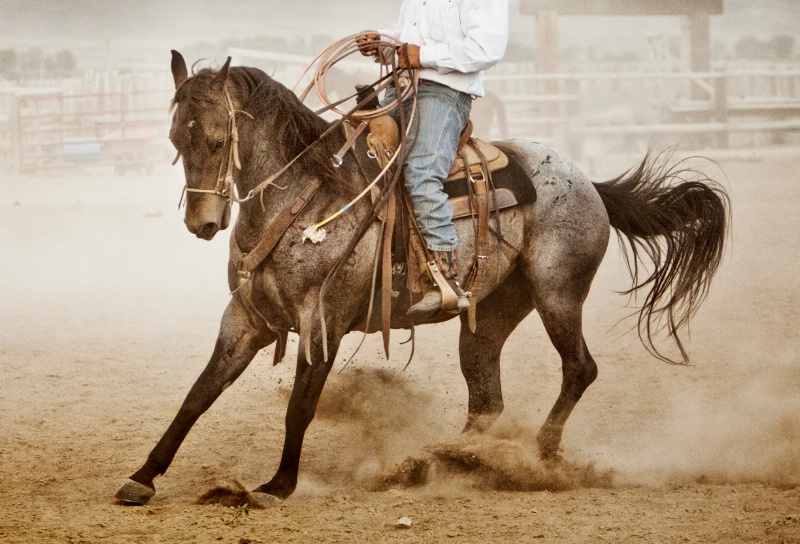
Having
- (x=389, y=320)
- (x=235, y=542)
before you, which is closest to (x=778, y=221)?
(x=389, y=320)

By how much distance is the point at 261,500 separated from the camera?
3723 mm

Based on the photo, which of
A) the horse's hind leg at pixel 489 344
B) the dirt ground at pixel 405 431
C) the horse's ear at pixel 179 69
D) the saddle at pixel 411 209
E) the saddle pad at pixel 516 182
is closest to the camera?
the dirt ground at pixel 405 431

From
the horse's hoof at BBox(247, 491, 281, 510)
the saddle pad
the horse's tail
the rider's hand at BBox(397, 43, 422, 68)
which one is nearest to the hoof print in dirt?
the horse's hoof at BBox(247, 491, 281, 510)

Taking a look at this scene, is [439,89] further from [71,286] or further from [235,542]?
[71,286]

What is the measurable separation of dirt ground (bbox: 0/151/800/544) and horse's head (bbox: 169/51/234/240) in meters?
1.04

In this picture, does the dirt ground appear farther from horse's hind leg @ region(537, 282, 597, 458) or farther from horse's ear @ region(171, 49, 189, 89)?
horse's ear @ region(171, 49, 189, 89)

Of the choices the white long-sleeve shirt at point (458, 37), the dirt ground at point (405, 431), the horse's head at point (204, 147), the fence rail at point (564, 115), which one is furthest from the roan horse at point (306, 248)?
the fence rail at point (564, 115)

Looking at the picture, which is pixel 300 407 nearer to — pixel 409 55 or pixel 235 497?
pixel 235 497

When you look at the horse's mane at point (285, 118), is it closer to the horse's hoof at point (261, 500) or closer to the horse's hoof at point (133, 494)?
the horse's hoof at point (261, 500)

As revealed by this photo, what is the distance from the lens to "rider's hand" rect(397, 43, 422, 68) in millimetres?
4094

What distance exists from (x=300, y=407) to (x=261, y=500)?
1.29ft

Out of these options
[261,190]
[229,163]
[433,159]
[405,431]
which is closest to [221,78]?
[229,163]

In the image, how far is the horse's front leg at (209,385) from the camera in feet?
12.6

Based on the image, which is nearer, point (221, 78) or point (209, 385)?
point (221, 78)
